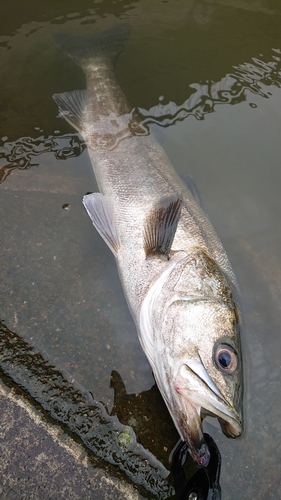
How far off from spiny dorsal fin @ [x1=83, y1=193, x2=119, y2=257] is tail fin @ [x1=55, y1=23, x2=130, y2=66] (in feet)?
6.19

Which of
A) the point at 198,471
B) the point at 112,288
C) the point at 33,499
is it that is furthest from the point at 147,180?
the point at 33,499

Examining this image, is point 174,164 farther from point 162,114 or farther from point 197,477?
point 197,477

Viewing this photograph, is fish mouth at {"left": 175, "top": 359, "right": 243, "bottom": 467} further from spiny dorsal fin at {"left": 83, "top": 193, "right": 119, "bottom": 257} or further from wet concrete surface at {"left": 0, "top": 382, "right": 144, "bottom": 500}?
spiny dorsal fin at {"left": 83, "top": 193, "right": 119, "bottom": 257}

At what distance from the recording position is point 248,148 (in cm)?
377

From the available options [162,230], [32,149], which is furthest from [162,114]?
[162,230]

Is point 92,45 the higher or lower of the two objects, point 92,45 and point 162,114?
the higher

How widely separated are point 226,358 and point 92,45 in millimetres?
3755

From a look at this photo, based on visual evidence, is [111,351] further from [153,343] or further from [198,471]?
[198,471]

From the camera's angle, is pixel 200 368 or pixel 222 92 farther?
pixel 222 92

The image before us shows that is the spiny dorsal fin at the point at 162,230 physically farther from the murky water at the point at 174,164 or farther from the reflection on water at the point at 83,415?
the reflection on water at the point at 83,415

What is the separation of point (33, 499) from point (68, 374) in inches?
27.9

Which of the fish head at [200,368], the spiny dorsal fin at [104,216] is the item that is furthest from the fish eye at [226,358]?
the spiny dorsal fin at [104,216]

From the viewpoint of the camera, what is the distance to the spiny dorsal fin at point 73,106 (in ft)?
11.3

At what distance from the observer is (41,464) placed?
188 centimetres
